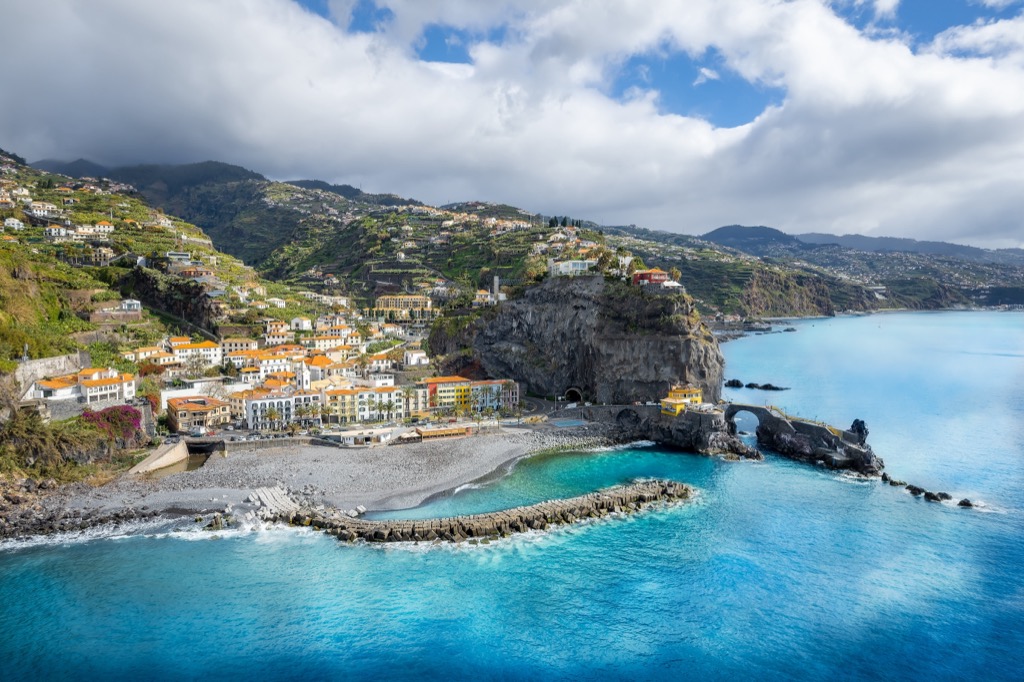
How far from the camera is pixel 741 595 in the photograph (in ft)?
80.0

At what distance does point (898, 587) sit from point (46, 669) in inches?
1272

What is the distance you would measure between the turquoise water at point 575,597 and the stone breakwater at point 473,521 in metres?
0.92

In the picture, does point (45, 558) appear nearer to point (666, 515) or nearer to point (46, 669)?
point (46, 669)

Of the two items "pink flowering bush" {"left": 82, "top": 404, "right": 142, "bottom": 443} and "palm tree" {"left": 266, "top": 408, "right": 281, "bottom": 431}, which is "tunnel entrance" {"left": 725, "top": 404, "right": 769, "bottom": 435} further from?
"pink flowering bush" {"left": 82, "top": 404, "right": 142, "bottom": 443}

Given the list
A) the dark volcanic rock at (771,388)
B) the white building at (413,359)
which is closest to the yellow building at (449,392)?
the white building at (413,359)

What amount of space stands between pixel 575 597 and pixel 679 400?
26.0 m

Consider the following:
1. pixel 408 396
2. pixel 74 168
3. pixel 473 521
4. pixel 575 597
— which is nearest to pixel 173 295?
pixel 408 396

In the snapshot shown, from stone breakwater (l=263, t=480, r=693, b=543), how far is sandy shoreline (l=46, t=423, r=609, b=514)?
7.14 ft

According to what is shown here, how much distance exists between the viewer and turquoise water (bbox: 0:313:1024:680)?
65.9 ft

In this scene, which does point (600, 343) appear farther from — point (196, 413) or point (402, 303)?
point (402, 303)

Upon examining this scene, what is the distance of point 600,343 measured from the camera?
55.3 m

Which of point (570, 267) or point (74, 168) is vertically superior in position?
point (74, 168)

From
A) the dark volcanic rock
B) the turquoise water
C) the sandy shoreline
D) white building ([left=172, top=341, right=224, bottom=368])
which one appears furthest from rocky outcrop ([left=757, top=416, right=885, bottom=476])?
white building ([left=172, top=341, right=224, bottom=368])

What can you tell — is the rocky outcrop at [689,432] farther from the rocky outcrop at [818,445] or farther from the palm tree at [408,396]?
the palm tree at [408,396]
